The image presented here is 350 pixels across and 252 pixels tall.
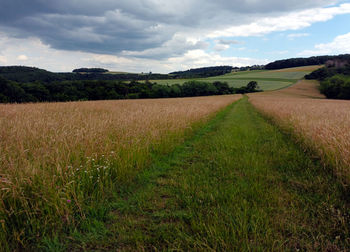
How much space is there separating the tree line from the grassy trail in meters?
20.6

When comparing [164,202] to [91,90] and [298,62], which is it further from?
[298,62]

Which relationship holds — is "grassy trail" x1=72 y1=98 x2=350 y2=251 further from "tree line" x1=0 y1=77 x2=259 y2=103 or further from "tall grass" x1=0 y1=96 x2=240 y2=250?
"tree line" x1=0 y1=77 x2=259 y2=103

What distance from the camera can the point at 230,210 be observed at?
2455 mm

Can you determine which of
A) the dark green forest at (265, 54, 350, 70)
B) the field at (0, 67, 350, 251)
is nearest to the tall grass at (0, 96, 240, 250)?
A: the field at (0, 67, 350, 251)

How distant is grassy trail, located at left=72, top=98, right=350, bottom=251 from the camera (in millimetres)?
1945

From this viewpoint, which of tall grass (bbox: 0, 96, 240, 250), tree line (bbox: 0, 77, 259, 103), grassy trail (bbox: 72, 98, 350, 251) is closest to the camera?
grassy trail (bbox: 72, 98, 350, 251)

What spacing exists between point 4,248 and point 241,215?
9.22ft

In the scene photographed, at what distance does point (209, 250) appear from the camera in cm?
178

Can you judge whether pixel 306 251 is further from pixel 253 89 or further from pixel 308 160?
pixel 253 89

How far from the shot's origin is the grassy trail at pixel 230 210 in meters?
1.95

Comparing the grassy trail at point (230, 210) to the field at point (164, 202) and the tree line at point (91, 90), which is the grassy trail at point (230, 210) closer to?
the field at point (164, 202)

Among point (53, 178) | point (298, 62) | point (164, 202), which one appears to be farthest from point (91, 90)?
point (298, 62)

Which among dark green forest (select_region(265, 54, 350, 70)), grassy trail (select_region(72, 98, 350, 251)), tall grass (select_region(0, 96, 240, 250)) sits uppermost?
dark green forest (select_region(265, 54, 350, 70))

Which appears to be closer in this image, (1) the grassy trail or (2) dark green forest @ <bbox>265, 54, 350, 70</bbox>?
(1) the grassy trail
